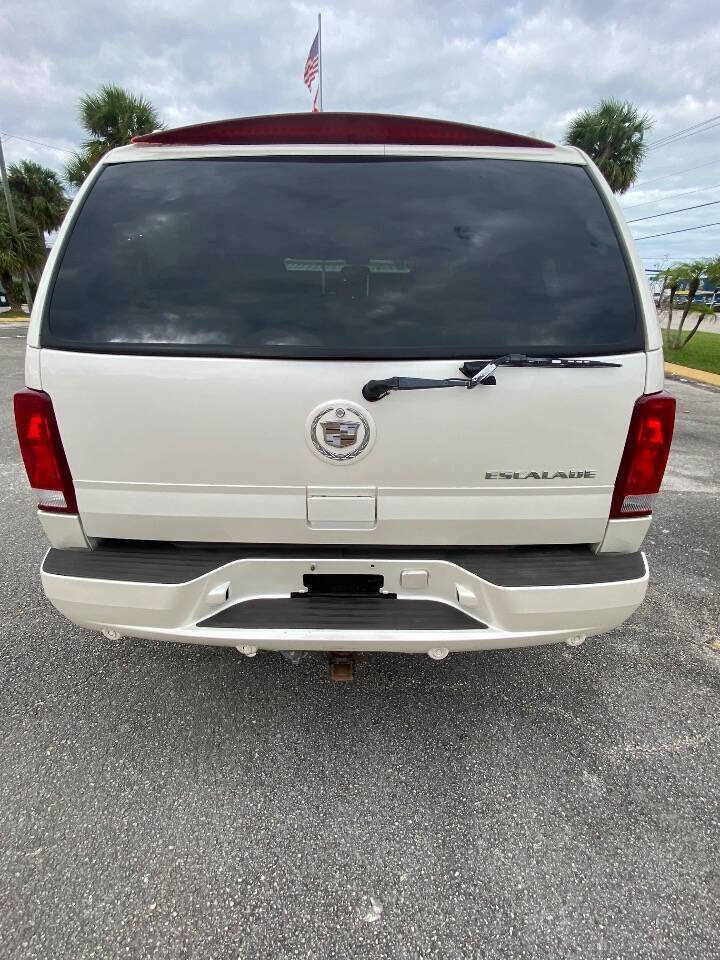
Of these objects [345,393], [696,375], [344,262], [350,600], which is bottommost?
[696,375]

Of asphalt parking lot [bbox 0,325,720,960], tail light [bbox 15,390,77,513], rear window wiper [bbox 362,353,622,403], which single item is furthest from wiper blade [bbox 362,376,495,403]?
asphalt parking lot [bbox 0,325,720,960]

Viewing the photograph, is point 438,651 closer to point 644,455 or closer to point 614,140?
point 644,455

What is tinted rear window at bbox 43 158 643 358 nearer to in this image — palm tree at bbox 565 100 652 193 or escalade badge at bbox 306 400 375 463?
escalade badge at bbox 306 400 375 463

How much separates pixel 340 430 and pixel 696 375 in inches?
600

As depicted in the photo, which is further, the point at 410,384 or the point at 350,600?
the point at 350,600

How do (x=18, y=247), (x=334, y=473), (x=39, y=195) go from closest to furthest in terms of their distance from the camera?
(x=334, y=473), (x=18, y=247), (x=39, y=195)

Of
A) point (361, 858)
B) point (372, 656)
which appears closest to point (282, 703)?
point (372, 656)

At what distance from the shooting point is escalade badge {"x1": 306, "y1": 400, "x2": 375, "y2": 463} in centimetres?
171

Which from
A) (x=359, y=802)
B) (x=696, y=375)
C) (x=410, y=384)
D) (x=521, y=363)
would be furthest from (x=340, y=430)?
(x=696, y=375)

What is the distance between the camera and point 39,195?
29.5m

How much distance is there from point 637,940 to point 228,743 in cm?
144

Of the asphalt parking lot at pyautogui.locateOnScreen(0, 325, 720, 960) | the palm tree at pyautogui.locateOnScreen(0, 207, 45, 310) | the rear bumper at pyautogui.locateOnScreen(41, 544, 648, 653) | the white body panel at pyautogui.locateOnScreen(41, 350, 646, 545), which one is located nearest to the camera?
the asphalt parking lot at pyautogui.locateOnScreen(0, 325, 720, 960)

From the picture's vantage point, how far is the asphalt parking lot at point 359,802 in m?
1.61

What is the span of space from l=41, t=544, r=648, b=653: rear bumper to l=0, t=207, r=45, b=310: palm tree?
92.8 feet
